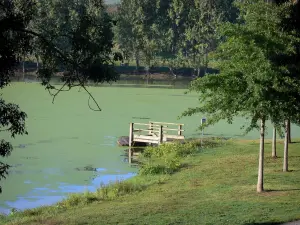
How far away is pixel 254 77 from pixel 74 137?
69.4ft

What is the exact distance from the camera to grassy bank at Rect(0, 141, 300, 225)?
15.3m

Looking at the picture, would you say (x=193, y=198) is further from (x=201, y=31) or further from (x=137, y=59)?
(x=201, y=31)

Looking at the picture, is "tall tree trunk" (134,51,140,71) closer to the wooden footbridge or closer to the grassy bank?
the wooden footbridge

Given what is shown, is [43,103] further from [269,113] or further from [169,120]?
[269,113]

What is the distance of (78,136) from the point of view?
37656 mm

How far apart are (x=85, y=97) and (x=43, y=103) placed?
7602 mm

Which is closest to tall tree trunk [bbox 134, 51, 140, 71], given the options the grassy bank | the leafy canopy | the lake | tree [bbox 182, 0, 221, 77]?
tree [bbox 182, 0, 221, 77]

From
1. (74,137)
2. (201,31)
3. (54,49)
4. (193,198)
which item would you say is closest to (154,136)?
(74,137)

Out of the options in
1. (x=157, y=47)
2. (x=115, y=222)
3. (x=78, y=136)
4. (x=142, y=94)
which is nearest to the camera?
(x=115, y=222)

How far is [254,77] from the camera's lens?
1758 centimetres

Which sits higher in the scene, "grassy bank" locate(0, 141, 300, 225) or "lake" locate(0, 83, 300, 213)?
"grassy bank" locate(0, 141, 300, 225)

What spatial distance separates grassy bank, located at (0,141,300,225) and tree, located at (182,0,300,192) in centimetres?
143

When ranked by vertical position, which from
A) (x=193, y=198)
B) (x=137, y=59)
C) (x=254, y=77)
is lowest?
(x=193, y=198)

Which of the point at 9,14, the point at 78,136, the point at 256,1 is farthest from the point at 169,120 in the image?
the point at 9,14
